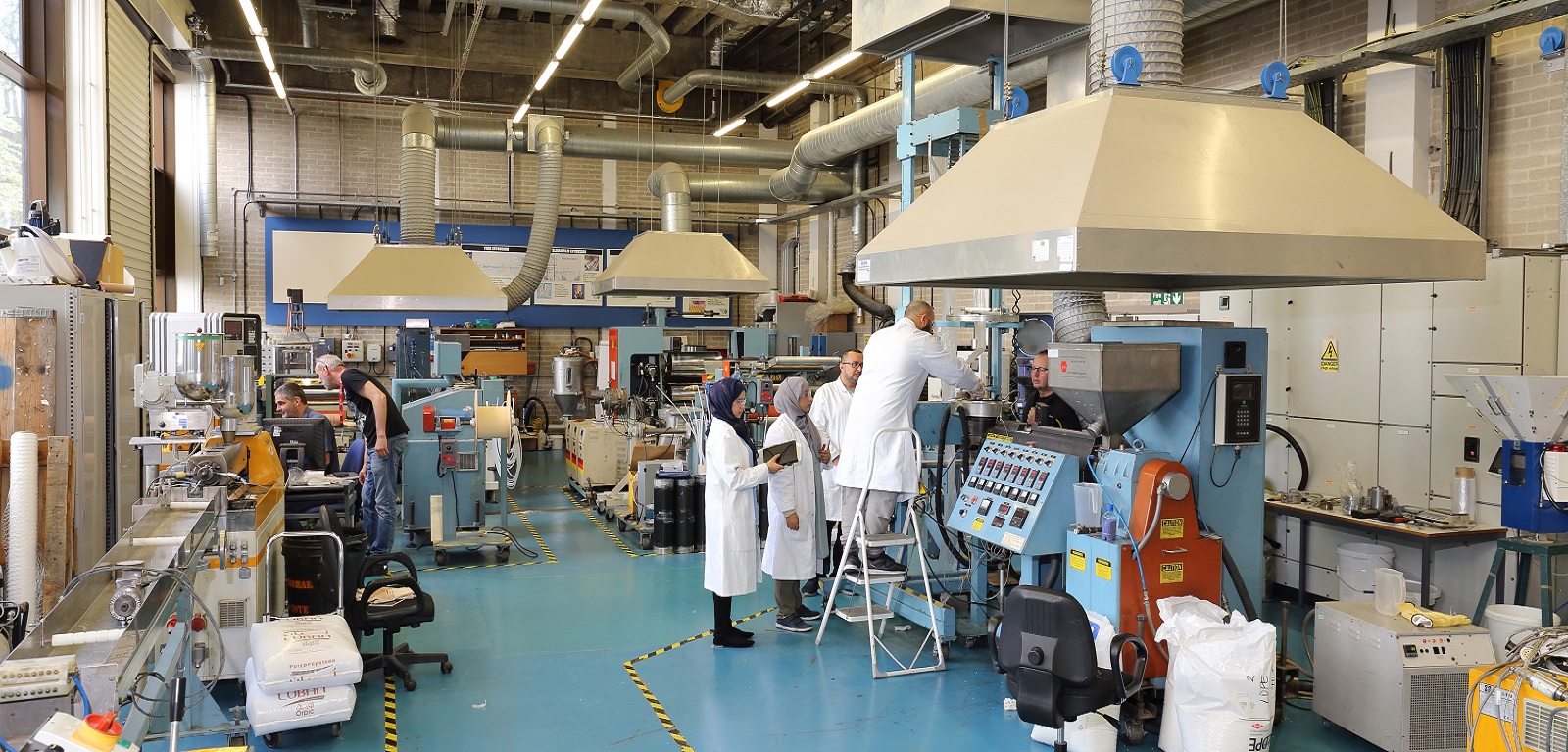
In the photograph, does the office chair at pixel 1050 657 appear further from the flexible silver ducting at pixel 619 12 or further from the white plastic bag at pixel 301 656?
the flexible silver ducting at pixel 619 12

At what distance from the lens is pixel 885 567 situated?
5.14 metres

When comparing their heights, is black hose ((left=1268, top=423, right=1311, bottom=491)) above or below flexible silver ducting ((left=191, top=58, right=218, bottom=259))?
below

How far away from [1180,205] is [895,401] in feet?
9.21

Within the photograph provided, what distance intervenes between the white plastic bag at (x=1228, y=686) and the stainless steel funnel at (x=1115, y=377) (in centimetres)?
97

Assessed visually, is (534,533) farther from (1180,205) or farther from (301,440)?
(1180,205)

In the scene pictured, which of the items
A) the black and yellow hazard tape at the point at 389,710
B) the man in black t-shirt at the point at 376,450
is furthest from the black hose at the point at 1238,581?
the man in black t-shirt at the point at 376,450

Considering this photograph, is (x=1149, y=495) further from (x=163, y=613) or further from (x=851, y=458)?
(x=163, y=613)

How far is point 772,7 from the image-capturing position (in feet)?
29.3

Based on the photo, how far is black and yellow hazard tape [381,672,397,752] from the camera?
4148mm

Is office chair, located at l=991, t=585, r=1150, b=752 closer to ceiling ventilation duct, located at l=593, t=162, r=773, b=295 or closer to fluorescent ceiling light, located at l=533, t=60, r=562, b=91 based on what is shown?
ceiling ventilation duct, located at l=593, t=162, r=773, b=295

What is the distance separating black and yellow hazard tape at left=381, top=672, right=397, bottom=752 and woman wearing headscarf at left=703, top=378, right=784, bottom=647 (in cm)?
161

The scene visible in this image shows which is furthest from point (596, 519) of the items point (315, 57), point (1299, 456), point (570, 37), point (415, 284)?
point (315, 57)

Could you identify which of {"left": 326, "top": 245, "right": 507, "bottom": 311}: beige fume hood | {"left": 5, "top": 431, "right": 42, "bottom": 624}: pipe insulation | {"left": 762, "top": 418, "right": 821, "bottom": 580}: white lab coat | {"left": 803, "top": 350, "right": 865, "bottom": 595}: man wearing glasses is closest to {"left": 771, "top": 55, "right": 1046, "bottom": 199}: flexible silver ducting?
{"left": 803, "top": 350, "right": 865, "bottom": 595}: man wearing glasses

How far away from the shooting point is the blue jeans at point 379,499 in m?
7.05
